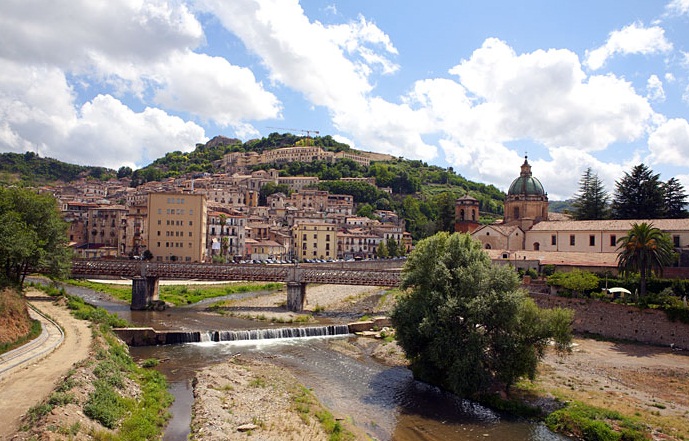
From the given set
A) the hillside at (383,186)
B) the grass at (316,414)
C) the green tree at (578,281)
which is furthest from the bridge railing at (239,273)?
the hillside at (383,186)

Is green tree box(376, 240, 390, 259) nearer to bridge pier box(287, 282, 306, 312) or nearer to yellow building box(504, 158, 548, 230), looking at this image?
yellow building box(504, 158, 548, 230)

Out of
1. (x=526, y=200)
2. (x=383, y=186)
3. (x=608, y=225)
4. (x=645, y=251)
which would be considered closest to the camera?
(x=645, y=251)

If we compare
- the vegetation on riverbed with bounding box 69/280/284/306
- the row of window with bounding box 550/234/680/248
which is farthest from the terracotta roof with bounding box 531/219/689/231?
the vegetation on riverbed with bounding box 69/280/284/306

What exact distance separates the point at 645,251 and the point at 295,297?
3051 cm

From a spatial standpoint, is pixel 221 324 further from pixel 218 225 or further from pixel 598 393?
pixel 218 225

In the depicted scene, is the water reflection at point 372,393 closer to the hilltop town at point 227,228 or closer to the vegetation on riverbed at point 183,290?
the vegetation on riverbed at point 183,290

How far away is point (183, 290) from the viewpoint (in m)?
59.5

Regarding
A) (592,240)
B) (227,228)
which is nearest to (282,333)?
(592,240)

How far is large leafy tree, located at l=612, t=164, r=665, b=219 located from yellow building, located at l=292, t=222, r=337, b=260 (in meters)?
52.4

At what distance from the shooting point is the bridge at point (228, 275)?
159 feet

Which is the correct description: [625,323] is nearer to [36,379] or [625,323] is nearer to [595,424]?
[595,424]

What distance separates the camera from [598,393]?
24.9m

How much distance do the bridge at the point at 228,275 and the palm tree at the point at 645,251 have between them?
19.9 m

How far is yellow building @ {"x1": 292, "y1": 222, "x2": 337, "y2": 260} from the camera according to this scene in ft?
323
